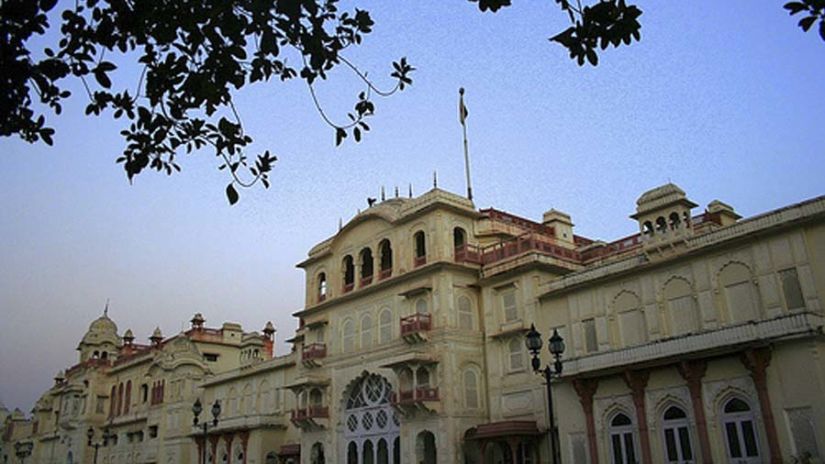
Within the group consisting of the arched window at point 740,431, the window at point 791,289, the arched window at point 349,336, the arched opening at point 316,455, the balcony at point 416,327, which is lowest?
the arched window at point 740,431

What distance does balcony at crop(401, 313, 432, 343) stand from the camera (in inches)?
1161

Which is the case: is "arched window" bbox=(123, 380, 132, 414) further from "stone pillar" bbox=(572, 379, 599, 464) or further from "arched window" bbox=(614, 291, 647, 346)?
"arched window" bbox=(614, 291, 647, 346)

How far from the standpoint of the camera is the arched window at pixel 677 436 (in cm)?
2181

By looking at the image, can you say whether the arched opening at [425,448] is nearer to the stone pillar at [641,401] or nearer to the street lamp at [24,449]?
the stone pillar at [641,401]

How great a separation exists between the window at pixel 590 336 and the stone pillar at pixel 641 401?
10.3ft

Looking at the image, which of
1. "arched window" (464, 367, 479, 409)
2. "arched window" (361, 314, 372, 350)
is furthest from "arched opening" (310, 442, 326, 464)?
"arched window" (464, 367, 479, 409)

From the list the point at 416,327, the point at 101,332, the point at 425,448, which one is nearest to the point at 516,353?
the point at 416,327

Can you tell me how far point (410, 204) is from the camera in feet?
107

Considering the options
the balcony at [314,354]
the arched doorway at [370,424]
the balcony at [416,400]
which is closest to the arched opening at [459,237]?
the balcony at [416,400]

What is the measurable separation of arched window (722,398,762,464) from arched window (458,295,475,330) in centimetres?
1121

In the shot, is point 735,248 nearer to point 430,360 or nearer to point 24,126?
point 430,360

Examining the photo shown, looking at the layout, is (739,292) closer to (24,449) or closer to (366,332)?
(366,332)

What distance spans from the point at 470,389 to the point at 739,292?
433 inches

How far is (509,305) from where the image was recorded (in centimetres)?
2944
